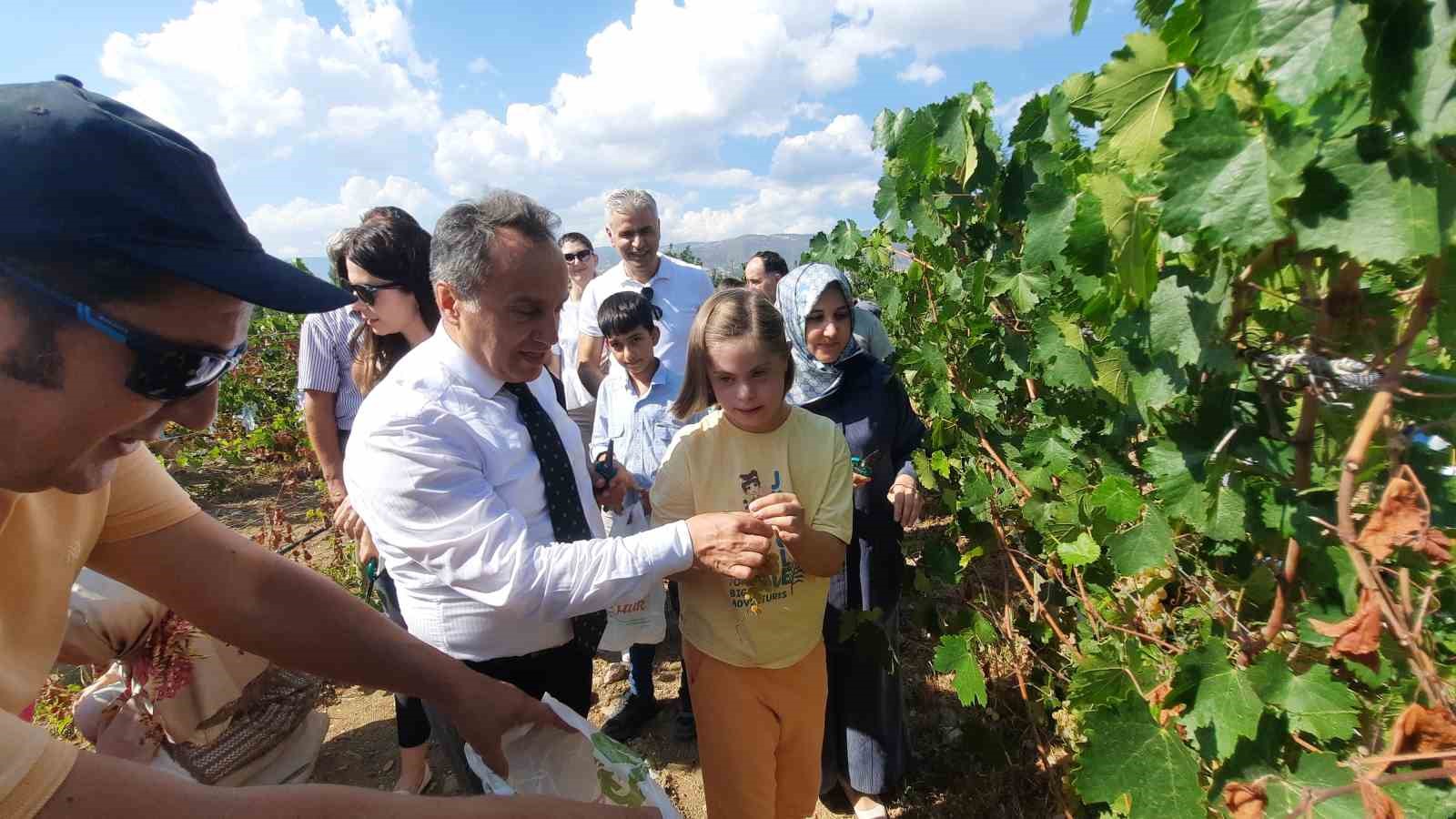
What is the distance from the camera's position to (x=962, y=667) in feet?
6.37

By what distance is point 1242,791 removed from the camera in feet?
2.92

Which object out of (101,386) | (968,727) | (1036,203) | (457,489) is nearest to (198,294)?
(101,386)

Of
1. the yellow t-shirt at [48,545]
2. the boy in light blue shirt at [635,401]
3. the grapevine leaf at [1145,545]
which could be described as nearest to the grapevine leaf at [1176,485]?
the grapevine leaf at [1145,545]

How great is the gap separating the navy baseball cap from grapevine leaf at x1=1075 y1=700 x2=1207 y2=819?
1.33 m

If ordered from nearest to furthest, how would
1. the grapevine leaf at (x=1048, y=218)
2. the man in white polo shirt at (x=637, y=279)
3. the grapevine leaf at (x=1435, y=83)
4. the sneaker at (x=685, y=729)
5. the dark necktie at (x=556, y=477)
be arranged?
the grapevine leaf at (x=1435, y=83) < the grapevine leaf at (x=1048, y=218) < the dark necktie at (x=556, y=477) < the sneaker at (x=685, y=729) < the man in white polo shirt at (x=637, y=279)

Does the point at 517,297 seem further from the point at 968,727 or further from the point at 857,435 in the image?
the point at 968,727

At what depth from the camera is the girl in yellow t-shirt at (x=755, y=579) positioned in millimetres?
1937

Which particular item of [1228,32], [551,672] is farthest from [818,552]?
[1228,32]

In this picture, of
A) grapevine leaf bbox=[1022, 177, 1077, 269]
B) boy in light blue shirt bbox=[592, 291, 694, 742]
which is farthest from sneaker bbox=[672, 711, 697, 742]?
grapevine leaf bbox=[1022, 177, 1077, 269]

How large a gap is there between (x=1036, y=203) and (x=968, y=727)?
2.07 meters

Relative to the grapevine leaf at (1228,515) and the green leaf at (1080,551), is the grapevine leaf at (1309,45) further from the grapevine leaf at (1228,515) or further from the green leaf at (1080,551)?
the green leaf at (1080,551)

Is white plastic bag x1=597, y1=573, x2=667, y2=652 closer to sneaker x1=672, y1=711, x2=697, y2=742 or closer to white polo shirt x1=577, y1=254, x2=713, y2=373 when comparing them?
sneaker x1=672, y1=711, x2=697, y2=742

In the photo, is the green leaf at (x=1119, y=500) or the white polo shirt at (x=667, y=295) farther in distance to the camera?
the white polo shirt at (x=667, y=295)

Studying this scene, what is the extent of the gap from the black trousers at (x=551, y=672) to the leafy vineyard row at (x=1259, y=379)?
1.25m
